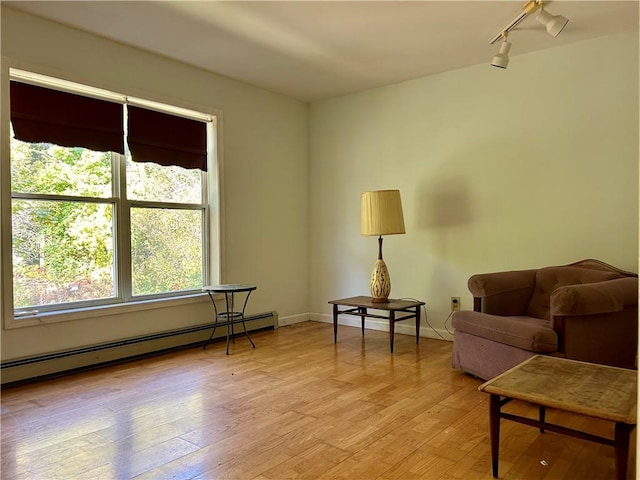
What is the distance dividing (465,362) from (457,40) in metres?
2.43

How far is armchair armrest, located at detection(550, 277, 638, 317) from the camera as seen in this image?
2.66 metres

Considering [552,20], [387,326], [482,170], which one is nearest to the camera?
[552,20]

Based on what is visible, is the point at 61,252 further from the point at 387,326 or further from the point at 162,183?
the point at 387,326

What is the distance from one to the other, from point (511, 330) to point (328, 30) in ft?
8.01

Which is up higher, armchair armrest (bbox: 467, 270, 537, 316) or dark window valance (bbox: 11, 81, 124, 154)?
dark window valance (bbox: 11, 81, 124, 154)

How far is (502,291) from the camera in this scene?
3.35m

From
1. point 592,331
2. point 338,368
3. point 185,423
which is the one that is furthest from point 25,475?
point 592,331

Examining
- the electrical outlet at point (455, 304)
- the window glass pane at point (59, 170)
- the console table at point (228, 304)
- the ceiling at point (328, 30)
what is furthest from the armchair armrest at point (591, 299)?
the window glass pane at point (59, 170)

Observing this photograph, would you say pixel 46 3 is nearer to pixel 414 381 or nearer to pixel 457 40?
pixel 457 40

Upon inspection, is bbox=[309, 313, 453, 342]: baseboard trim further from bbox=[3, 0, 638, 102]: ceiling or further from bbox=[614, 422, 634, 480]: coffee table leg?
bbox=[614, 422, 634, 480]: coffee table leg

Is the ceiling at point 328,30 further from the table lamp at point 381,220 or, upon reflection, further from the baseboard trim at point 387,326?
the baseboard trim at point 387,326

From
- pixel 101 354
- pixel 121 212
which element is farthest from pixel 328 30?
pixel 101 354

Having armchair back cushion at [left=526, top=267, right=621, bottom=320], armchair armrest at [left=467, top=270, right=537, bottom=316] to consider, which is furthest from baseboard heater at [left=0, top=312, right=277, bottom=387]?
armchair back cushion at [left=526, top=267, right=621, bottom=320]

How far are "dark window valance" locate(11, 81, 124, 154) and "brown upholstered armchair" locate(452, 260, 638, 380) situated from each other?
2977 millimetres
